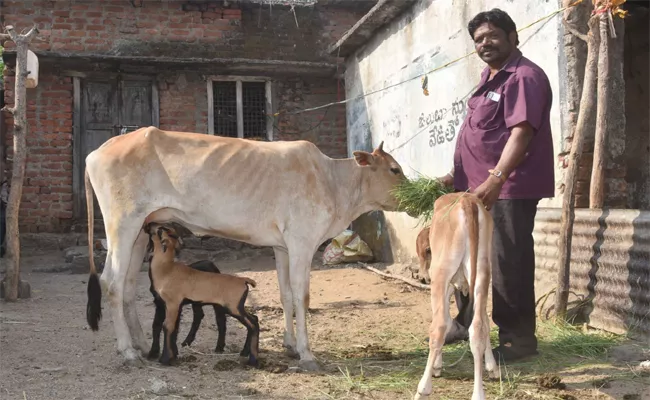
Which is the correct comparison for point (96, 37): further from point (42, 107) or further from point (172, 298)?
point (172, 298)

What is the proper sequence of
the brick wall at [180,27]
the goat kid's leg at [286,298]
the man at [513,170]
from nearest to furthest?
1. the man at [513,170]
2. the goat kid's leg at [286,298]
3. the brick wall at [180,27]

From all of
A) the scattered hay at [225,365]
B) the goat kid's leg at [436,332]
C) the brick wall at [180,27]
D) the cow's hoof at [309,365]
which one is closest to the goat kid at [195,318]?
the scattered hay at [225,365]

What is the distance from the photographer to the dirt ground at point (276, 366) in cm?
376

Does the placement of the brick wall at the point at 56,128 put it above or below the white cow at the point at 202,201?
above

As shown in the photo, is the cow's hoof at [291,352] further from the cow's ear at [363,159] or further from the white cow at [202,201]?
the cow's ear at [363,159]

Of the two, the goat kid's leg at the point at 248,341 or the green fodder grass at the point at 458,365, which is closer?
the green fodder grass at the point at 458,365

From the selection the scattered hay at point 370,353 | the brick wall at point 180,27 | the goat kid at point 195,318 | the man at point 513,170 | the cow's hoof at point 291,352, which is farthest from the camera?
the brick wall at point 180,27

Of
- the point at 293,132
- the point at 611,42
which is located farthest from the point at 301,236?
the point at 293,132

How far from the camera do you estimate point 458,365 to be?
441 centimetres

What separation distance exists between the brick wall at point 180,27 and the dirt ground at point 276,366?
668 centimetres

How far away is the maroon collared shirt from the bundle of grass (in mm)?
521

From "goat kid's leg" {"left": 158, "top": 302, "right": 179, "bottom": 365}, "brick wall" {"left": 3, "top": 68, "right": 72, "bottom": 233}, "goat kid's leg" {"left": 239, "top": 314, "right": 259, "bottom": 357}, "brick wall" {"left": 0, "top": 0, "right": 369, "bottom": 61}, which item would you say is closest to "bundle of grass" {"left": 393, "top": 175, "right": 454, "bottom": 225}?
"goat kid's leg" {"left": 239, "top": 314, "right": 259, "bottom": 357}

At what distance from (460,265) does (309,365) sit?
1.39 meters

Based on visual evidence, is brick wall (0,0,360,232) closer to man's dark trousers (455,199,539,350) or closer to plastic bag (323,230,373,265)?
plastic bag (323,230,373,265)
